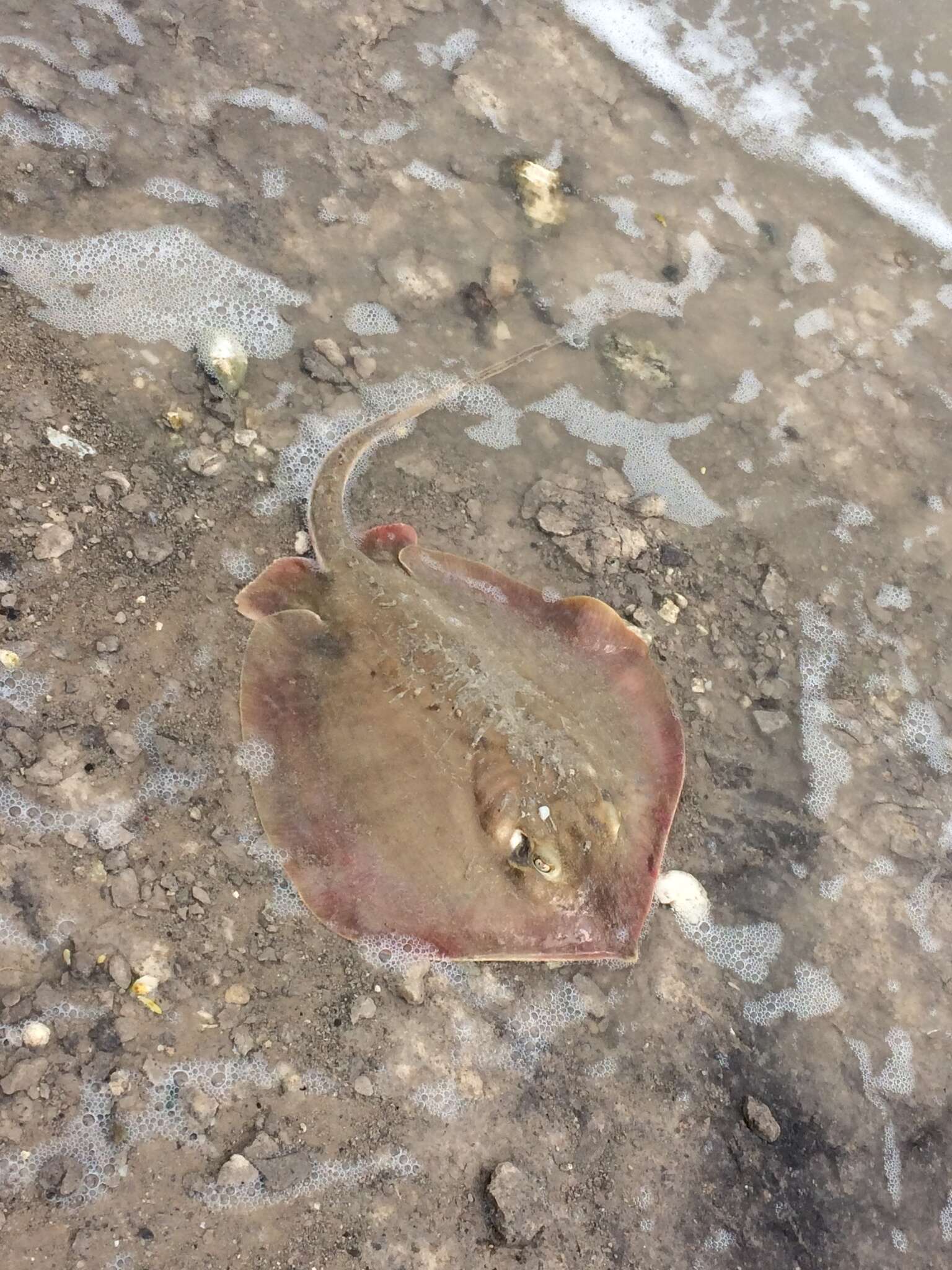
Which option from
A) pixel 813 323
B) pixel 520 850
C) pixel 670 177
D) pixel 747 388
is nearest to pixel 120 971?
pixel 520 850

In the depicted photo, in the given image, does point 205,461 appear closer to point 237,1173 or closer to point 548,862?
point 548,862

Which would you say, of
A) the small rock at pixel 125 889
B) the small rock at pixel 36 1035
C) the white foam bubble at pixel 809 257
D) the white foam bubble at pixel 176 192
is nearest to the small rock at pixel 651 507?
the white foam bubble at pixel 809 257

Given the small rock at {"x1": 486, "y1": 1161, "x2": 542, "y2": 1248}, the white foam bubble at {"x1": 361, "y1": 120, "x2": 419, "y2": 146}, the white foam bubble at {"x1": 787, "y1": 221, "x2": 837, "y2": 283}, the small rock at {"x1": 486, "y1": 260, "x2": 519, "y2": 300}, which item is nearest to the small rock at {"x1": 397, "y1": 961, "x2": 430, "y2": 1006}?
the small rock at {"x1": 486, "y1": 1161, "x2": 542, "y2": 1248}

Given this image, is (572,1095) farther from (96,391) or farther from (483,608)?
(96,391)

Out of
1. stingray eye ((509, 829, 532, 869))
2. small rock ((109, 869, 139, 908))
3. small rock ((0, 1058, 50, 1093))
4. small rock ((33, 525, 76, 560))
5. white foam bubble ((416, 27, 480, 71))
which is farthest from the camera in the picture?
white foam bubble ((416, 27, 480, 71))

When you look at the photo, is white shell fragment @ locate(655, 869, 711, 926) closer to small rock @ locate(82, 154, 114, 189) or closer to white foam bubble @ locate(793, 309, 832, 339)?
white foam bubble @ locate(793, 309, 832, 339)

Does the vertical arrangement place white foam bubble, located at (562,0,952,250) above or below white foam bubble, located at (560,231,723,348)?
above

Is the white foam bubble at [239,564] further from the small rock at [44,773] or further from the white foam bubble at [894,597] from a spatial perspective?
the white foam bubble at [894,597]

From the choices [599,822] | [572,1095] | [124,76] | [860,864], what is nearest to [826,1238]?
[572,1095]
